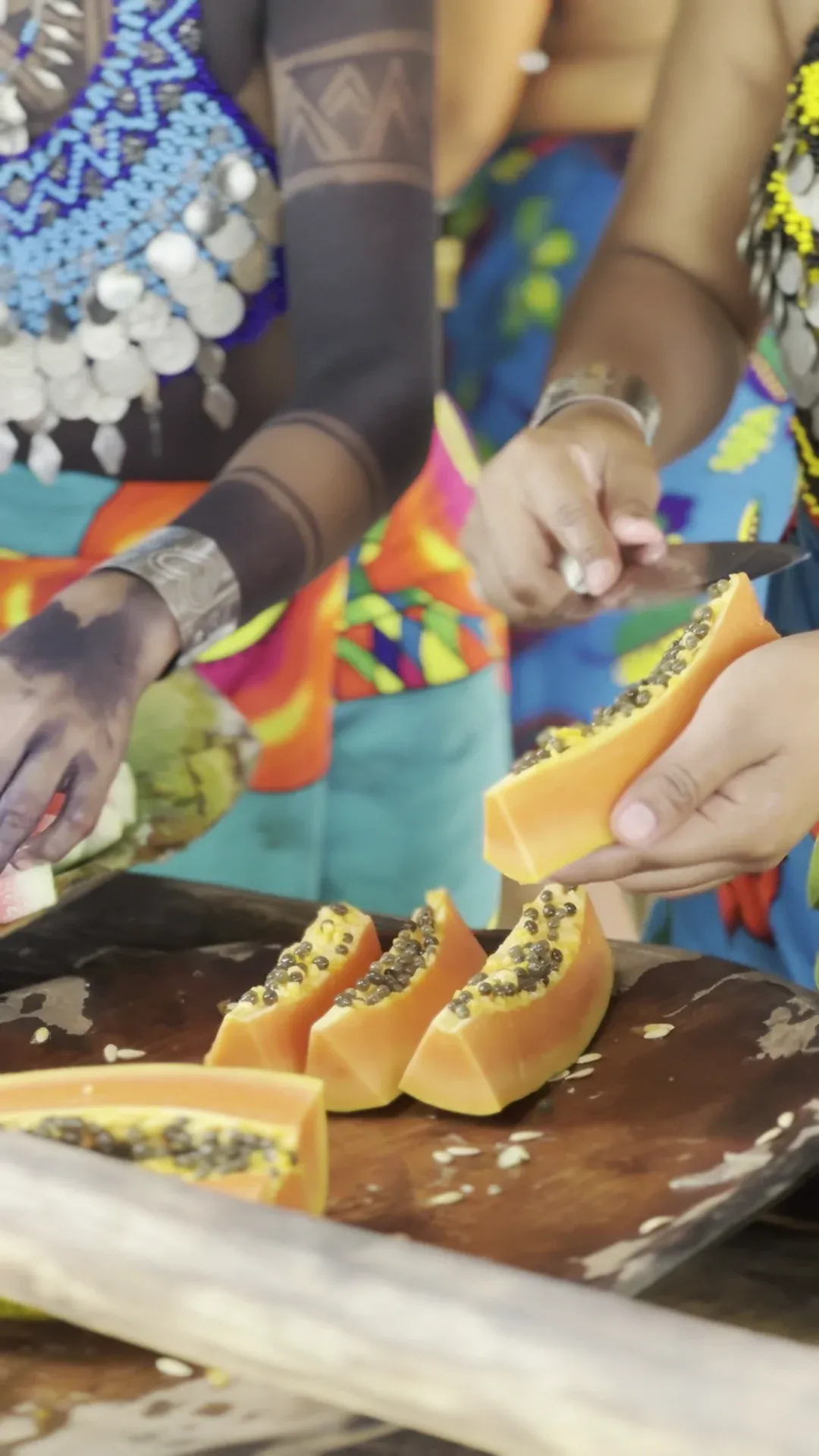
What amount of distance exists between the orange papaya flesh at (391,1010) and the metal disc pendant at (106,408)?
416 mm

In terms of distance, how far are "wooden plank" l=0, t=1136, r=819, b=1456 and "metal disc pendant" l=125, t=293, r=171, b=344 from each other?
2.18 ft

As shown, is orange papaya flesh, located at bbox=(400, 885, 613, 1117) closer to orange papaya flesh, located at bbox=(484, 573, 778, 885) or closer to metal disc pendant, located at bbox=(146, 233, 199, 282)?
orange papaya flesh, located at bbox=(484, 573, 778, 885)

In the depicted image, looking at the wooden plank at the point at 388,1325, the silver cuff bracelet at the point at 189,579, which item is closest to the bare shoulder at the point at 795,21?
the silver cuff bracelet at the point at 189,579

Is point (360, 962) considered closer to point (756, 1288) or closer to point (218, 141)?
point (756, 1288)

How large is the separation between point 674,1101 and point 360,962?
0.20m

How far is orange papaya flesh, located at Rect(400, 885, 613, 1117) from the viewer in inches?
26.4

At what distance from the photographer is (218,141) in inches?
37.8

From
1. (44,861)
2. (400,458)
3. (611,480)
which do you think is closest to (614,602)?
(611,480)

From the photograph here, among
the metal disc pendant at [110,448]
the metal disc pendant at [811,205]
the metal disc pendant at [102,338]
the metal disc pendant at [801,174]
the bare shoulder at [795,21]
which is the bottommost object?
the metal disc pendant at [110,448]

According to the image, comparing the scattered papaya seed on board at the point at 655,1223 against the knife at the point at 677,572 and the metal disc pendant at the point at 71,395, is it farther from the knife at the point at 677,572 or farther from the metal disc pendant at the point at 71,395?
the metal disc pendant at the point at 71,395

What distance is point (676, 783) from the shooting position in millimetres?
672

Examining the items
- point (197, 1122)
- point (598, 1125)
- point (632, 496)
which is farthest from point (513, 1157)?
point (632, 496)

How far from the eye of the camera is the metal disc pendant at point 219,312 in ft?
3.22

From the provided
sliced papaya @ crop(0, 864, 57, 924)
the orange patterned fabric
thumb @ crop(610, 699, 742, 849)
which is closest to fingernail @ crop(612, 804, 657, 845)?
thumb @ crop(610, 699, 742, 849)
